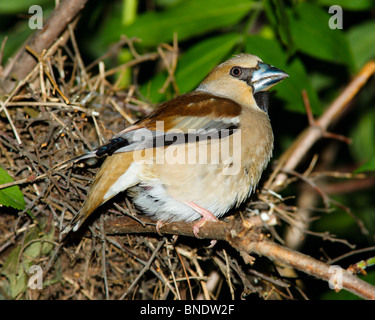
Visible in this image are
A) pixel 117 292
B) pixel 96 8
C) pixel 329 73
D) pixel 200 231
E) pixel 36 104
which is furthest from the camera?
pixel 329 73

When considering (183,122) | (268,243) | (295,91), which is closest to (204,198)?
(183,122)

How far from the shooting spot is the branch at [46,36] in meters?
3.90

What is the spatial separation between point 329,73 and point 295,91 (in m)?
1.50

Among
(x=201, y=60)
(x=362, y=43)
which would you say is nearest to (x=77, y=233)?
(x=201, y=60)

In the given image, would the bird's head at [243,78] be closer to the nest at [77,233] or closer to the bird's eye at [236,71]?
the bird's eye at [236,71]

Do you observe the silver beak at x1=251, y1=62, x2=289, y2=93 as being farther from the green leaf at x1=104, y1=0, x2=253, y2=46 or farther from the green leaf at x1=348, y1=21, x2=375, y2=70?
the green leaf at x1=348, y1=21, x2=375, y2=70

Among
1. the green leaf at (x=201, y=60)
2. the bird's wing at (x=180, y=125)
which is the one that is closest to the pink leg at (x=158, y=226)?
the bird's wing at (x=180, y=125)

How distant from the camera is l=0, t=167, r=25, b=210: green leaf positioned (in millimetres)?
3137

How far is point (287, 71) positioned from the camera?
4047 millimetres

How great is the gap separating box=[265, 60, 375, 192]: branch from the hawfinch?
71 cm

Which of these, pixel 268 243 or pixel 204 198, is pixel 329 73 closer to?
pixel 204 198

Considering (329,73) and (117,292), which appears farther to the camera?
(329,73)
